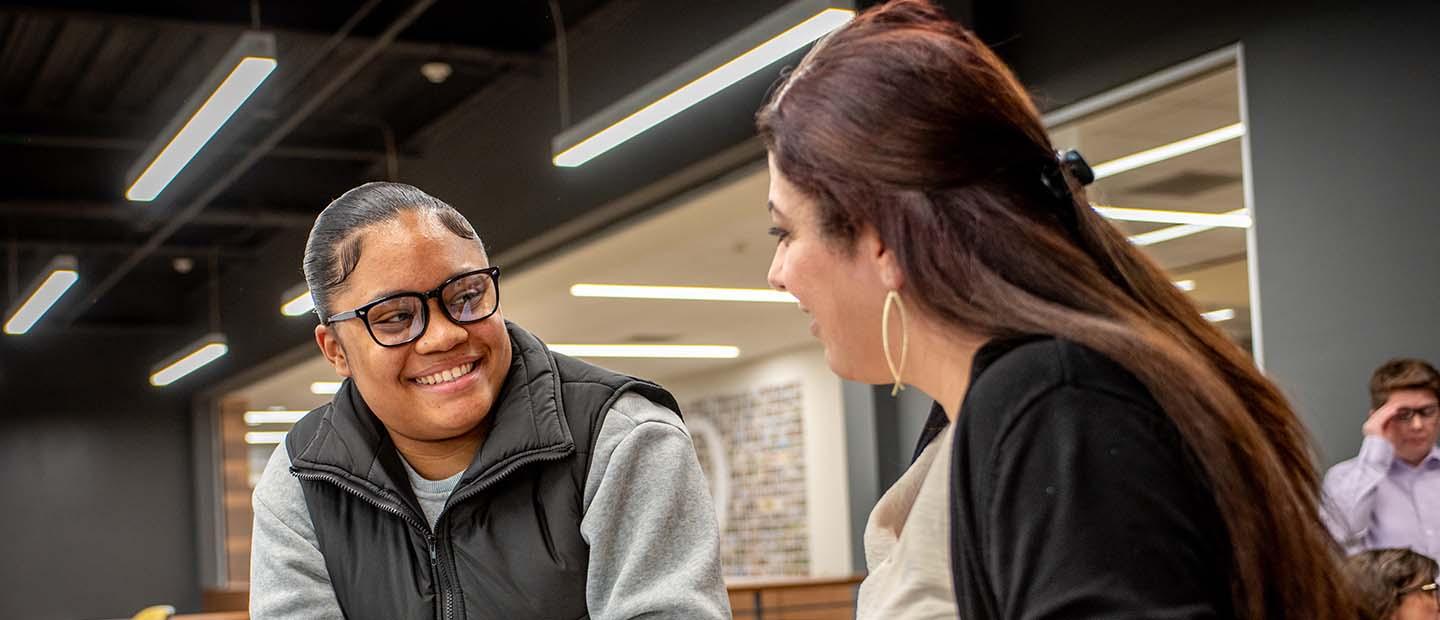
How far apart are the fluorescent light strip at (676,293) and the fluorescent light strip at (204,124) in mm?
3509

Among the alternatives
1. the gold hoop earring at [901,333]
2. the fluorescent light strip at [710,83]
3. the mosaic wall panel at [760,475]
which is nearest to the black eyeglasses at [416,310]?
the gold hoop earring at [901,333]

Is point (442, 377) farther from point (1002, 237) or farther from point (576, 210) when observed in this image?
point (576, 210)

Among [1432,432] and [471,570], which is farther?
[1432,432]

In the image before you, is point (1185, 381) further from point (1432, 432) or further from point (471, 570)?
point (1432, 432)

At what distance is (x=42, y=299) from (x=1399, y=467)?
9728mm

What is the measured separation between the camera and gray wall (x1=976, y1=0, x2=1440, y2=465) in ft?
13.2

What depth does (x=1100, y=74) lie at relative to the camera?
194 inches

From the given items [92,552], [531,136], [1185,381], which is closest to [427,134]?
[531,136]

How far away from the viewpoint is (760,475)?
603 inches

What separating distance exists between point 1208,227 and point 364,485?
578 centimetres

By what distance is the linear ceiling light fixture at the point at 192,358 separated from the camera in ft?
42.0

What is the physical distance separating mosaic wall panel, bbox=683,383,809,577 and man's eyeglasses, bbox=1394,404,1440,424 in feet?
35.8

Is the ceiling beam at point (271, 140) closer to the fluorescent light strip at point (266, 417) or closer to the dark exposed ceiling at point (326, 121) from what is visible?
the dark exposed ceiling at point (326, 121)

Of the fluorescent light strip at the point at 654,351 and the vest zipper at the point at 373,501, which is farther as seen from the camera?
the fluorescent light strip at the point at 654,351
